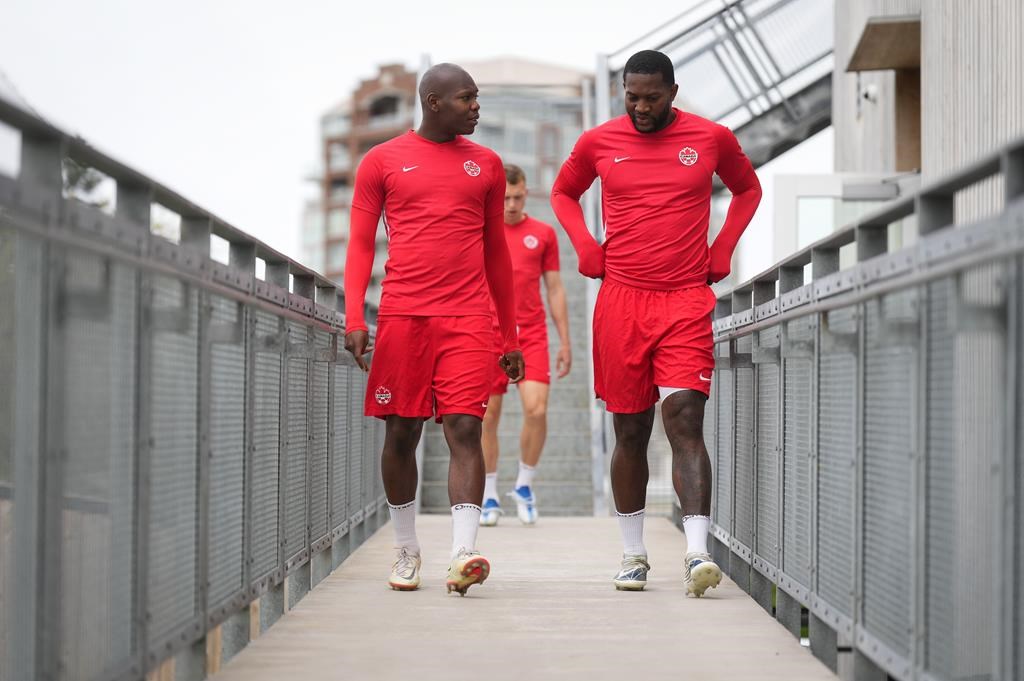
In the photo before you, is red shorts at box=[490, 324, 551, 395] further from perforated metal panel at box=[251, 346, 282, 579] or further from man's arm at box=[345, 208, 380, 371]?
perforated metal panel at box=[251, 346, 282, 579]

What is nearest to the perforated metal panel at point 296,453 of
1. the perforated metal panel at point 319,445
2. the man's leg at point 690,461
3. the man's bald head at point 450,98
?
the perforated metal panel at point 319,445

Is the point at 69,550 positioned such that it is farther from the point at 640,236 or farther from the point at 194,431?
the point at 640,236

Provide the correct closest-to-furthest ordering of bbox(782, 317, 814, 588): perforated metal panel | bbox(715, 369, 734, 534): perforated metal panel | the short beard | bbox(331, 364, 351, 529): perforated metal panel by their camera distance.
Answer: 1. bbox(782, 317, 814, 588): perforated metal panel
2. the short beard
3. bbox(715, 369, 734, 534): perforated metal panel
4. bbox(331, 364, 351, 529): perforated metal panel

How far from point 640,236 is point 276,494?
1687 mm

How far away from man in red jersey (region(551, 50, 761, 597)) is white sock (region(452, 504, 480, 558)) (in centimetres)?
69

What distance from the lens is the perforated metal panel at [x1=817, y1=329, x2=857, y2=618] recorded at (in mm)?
4176

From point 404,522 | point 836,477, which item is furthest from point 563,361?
point 836,477

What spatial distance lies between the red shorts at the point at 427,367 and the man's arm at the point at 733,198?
98 cm

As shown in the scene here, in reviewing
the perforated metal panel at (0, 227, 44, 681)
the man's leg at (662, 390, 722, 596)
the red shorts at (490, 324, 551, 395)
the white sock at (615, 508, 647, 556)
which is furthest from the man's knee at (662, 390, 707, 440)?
the red shorts at (490, 324, 551, 395)

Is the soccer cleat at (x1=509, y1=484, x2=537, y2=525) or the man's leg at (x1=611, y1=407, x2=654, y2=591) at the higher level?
the man's leg at (x1=611, y1=407, x2=654, y2=591)

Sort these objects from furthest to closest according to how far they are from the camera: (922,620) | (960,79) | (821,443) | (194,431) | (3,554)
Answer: (960,79) → (821,443) → (194,431) → (922,620) → (3,554)

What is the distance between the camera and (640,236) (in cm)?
576

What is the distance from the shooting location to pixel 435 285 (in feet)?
18.8

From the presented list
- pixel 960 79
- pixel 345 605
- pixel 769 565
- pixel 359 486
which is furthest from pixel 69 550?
pixel 960 79
